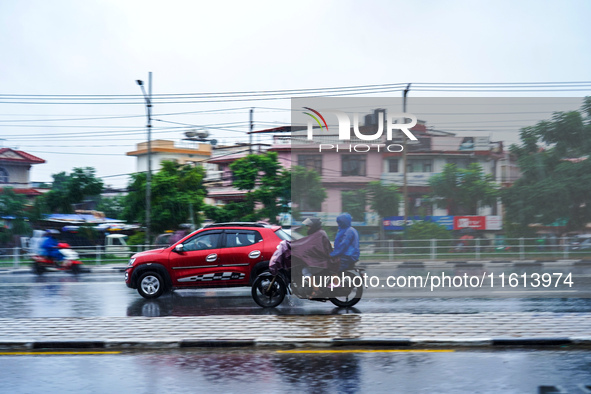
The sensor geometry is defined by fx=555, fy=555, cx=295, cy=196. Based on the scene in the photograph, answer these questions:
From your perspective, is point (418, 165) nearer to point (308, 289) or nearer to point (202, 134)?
point (308, 289)

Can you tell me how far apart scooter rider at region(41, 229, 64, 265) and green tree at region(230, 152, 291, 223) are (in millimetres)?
10674

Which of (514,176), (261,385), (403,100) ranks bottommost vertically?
(261,385)

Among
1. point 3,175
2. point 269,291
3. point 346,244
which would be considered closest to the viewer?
point 346,244

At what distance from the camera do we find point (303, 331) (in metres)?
8.42

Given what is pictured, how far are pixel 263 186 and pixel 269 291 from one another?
60.7 feet

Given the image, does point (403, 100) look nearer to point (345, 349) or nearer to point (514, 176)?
point (514, 176)

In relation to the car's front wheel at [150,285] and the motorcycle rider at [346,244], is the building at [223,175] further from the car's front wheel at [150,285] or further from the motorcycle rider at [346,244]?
the motorcycle rider at [346,244]

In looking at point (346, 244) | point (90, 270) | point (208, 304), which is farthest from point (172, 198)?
point (346, 244)

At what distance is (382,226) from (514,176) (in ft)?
11.1

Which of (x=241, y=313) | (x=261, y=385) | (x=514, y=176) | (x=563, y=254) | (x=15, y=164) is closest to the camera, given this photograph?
(x=261, y=385)

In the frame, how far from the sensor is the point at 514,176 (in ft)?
40.0

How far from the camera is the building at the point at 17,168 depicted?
4297cm

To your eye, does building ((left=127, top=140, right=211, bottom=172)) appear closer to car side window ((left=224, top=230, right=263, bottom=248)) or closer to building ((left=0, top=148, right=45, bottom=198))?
building ((left=0, top=148, right=45, bottom=198))

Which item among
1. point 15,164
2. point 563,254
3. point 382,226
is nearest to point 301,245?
point 382,226
